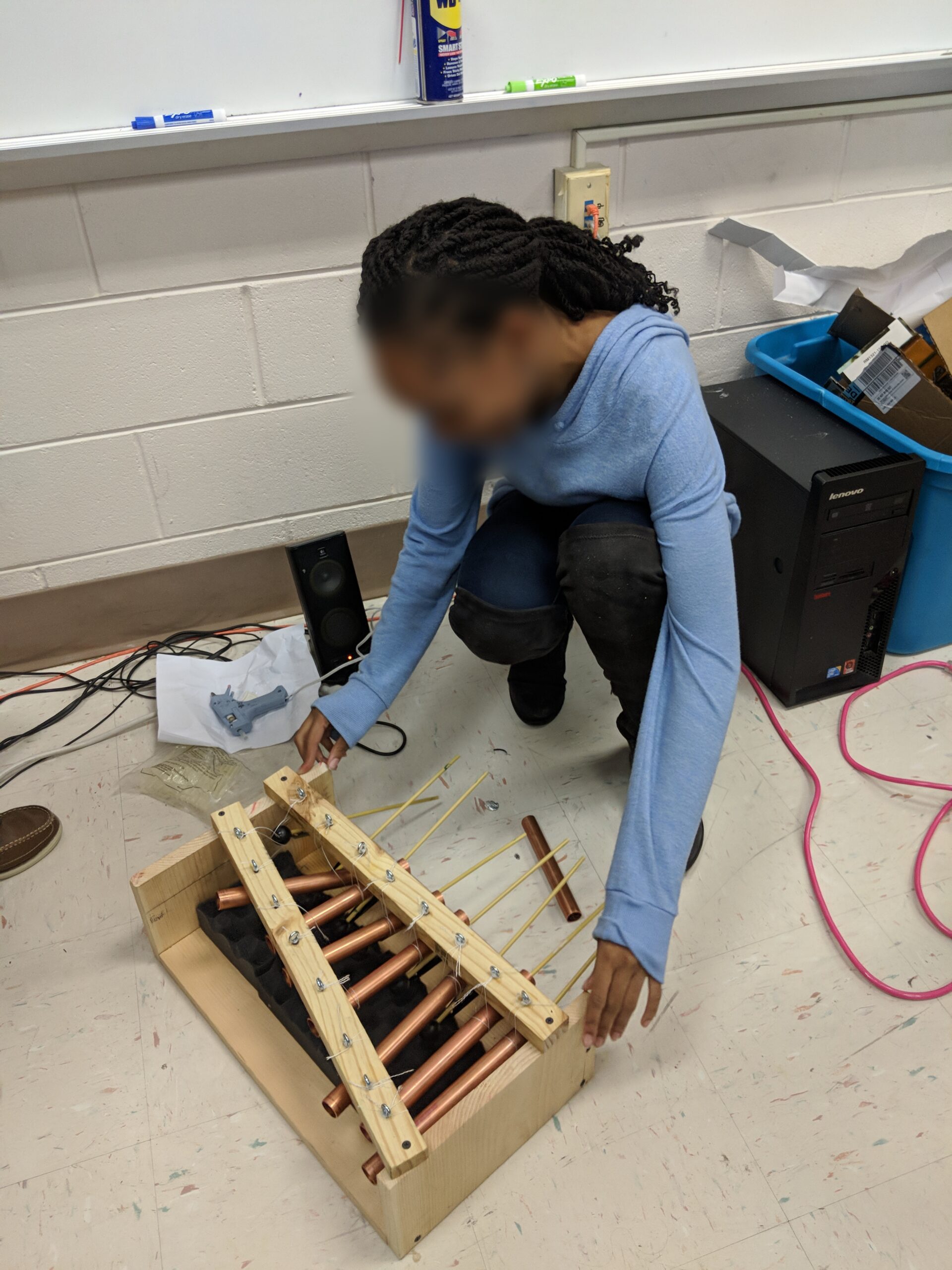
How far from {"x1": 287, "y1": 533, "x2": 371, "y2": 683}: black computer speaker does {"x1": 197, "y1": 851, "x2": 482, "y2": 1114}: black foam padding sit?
0.47 metres

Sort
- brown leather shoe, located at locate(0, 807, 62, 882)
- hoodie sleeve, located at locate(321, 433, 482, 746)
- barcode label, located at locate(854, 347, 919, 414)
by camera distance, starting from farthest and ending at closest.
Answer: barcode label, located at locate(854, 347, 919, 414)
brown leather shoe, located at locate(0, 807, 62, 882)
hoodie sleeve, located at locate(321, 433, 482, 746)

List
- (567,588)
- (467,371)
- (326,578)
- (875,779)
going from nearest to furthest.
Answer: (467,371)
(567,588)
(875,779)
(326,578)

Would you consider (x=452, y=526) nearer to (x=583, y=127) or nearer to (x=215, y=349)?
(x=215, y=349)

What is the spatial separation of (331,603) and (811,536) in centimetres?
75

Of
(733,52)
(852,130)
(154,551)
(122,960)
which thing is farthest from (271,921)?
(852,130)

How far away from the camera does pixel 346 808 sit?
53.7 inches

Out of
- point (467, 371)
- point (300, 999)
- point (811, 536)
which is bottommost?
point (300, 999)

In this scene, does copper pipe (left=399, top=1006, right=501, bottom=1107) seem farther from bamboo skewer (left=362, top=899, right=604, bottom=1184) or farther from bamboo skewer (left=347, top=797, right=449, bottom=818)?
bamboo skewer (left=347, top=797, right=449, bottom=818)

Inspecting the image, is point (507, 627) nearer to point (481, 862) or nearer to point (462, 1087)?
point (481, 862)

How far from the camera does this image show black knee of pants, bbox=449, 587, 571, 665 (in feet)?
3.95

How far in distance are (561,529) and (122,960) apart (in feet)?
2.63

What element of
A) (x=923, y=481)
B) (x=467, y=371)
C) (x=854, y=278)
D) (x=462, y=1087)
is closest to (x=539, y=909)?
(x=462, y=1087)

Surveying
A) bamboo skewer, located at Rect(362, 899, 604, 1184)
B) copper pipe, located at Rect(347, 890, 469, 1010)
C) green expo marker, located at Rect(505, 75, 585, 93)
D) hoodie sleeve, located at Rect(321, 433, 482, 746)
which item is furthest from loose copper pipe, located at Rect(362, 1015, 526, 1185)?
green expo marker, located at Rect(505, 75, 585, 93)

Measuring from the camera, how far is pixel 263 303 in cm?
144
